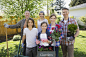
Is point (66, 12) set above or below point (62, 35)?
above

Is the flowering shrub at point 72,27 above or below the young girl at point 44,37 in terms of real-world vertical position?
above

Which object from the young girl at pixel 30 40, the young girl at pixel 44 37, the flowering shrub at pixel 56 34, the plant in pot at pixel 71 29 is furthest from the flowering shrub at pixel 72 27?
the young girl at pixel 30 40

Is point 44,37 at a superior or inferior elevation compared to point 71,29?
inferior

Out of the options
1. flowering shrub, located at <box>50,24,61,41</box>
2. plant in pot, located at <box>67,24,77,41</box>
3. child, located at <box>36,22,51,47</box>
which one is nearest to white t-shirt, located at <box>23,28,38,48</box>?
child, located at <box>36,22,51,47</box>

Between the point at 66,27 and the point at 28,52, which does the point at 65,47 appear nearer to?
the point at 66,27

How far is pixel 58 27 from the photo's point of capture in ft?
9.62

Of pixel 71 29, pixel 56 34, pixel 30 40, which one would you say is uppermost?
pixel 71 29

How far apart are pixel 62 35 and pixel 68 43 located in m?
0.32

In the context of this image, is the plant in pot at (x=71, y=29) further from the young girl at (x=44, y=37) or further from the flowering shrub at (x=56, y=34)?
the young girl at (x=44, y=37)

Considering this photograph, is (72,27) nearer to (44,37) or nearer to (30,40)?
(44,37)

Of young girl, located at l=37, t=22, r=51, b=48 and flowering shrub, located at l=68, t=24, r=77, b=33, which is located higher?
flowering shrub, located at l=68, t=24, r=77, b=33

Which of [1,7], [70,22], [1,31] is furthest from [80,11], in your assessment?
[70,22]

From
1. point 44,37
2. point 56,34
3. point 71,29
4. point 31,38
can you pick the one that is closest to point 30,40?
point 31,38

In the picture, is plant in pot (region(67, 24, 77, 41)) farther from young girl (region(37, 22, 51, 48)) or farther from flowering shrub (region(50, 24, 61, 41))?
young girl (region(37, 22, 51, 48))
